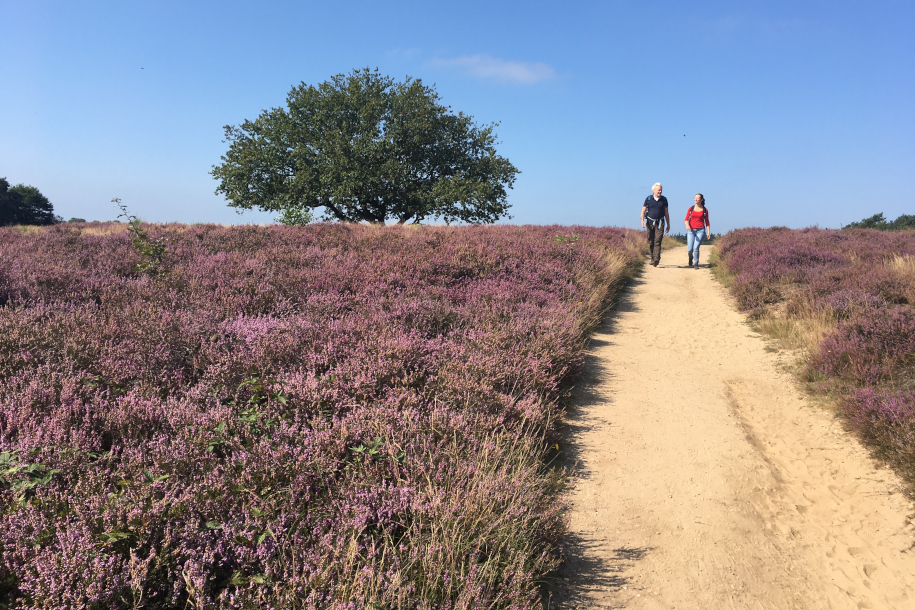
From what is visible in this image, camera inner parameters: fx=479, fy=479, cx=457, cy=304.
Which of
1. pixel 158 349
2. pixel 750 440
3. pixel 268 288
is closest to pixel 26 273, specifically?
pixel 268 288

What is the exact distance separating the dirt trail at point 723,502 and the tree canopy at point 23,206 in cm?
3351

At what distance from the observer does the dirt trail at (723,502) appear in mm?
3117

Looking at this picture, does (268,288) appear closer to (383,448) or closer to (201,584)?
(383,448)

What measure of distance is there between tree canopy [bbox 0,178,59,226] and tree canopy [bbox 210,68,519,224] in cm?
1336

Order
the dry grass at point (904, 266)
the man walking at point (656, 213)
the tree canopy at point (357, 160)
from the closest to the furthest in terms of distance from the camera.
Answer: the dry grass at point (904, 266) → the man walking at point (656, 213) → the tree canopy at point (357, 160)

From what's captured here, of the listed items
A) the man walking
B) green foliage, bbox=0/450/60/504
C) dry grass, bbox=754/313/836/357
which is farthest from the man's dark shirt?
green foliage, bbox=0/450/60/504

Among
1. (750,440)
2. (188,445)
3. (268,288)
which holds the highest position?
(268,288)

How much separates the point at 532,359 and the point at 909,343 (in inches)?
184

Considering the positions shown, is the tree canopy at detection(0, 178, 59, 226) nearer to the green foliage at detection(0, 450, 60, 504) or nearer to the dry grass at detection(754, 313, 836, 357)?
the green foliage at detection(0, 450, 60, 504)

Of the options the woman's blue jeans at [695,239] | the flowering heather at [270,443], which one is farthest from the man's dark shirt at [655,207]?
the flowering heather at [270,443]

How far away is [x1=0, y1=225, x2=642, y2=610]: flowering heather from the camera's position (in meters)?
2.16

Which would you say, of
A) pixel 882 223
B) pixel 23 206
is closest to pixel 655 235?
pixel 882 223

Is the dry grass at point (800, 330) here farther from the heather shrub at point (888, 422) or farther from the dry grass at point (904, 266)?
the dry grass at point (904, 266)

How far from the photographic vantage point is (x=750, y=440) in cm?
502
